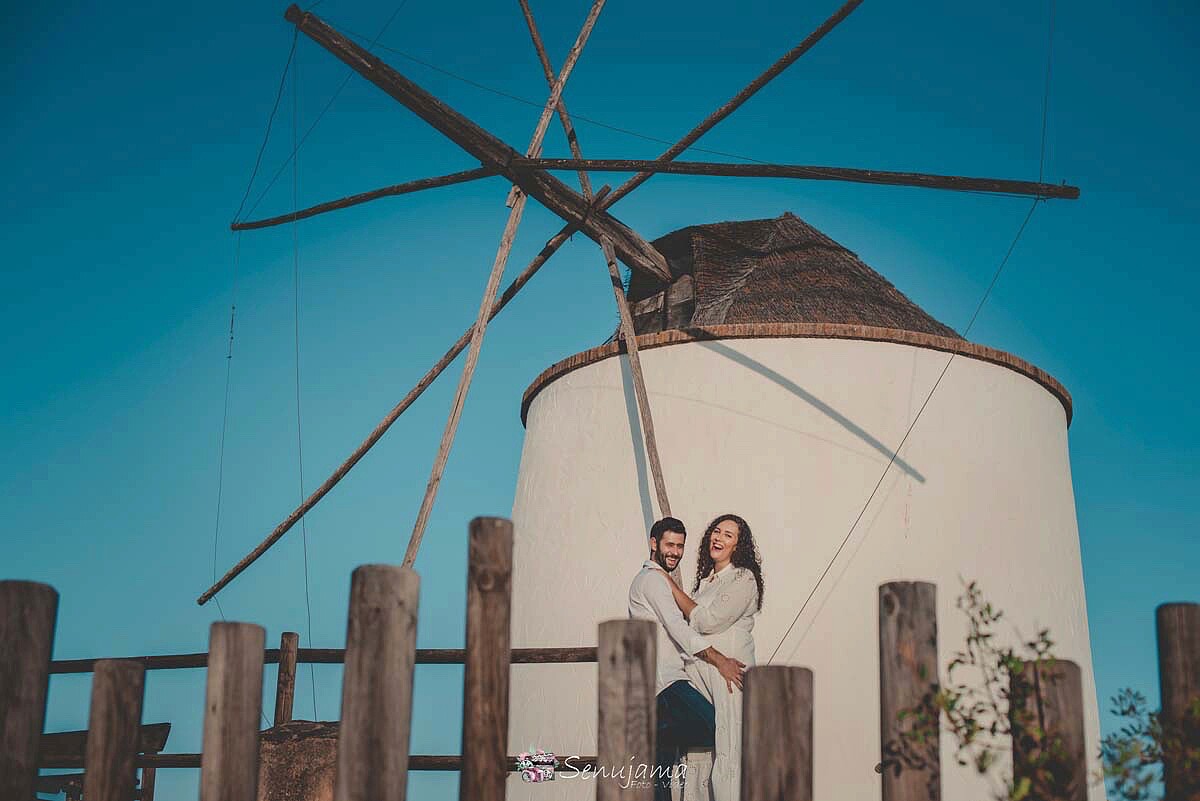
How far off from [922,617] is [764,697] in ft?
1.45

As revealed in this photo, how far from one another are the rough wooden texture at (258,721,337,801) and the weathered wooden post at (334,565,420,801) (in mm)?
2912

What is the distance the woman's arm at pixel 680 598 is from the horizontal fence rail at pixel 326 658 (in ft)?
1.40

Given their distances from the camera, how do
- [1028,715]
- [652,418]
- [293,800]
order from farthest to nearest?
[652,418] → [293,800] → [1028,715]

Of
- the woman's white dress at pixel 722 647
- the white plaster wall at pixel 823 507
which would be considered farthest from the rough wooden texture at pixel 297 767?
the white plaster wall at pixel 823 507

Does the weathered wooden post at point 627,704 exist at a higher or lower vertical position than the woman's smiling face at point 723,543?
lower

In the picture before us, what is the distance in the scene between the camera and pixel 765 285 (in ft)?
31.0

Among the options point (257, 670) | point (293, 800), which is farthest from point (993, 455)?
point (257, 670)

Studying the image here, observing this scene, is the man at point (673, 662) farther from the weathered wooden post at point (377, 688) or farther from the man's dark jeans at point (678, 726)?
the weathered wooden post at point (377, 688)

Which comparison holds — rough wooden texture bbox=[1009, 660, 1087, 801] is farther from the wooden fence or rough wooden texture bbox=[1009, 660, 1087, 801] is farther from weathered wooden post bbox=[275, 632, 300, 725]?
weathered wooden post bbox=[275, 632, 300, 725]

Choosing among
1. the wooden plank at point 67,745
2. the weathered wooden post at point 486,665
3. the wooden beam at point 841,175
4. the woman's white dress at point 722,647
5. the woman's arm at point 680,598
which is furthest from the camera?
the wooden beam at point 841,175

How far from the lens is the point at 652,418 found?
866 cm

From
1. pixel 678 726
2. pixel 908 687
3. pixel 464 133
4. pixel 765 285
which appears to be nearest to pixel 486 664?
pixel 908 687

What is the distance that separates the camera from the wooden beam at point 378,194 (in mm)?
8914

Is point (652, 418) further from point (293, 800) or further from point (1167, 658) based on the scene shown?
point (1167, 658)
